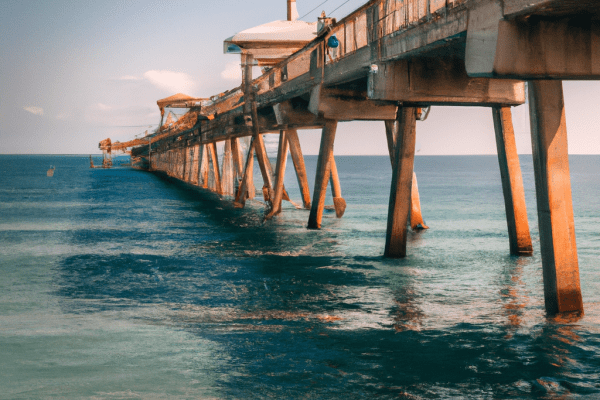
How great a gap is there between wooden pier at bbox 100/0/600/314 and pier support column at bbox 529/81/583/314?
0.05 ft

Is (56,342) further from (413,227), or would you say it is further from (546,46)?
(413,227)

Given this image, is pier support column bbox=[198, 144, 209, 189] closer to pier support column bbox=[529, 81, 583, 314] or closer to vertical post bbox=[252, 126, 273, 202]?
vertical post bbox=[252, 126, 273, 202]

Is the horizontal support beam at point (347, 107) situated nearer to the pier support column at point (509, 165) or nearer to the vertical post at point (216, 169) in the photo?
the pier support column at point (509, 165)

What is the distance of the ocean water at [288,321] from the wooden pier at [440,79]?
54.9 inches

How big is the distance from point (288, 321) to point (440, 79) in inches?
264

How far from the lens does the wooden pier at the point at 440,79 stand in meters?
9.28

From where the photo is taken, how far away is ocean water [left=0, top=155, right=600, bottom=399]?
790 centimetres

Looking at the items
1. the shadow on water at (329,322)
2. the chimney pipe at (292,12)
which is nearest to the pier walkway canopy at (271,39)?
the chimney pipe at (292,12)

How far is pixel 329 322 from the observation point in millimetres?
10641

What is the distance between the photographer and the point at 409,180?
15750 mm

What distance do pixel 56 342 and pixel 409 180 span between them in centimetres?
881

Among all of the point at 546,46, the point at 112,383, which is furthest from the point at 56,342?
the point at 546,46

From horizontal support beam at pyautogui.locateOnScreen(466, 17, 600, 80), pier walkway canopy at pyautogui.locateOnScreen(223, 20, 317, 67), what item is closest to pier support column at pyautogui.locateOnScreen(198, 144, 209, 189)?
pier walkway canopy at pyautogui.locateOnScreen(223, 20, 317, 67)

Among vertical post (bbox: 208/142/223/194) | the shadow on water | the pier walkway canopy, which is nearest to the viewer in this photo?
the shadow on water
